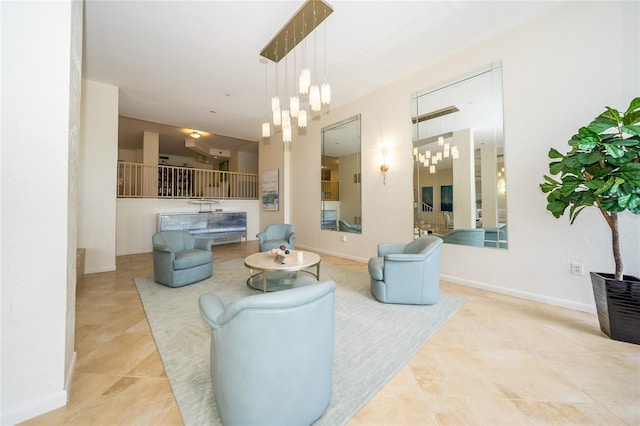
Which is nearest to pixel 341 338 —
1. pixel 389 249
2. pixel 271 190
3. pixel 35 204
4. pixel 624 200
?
pixel 389 249

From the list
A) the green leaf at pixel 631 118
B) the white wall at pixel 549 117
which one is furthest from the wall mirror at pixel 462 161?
the green leaf at pixel 631 118

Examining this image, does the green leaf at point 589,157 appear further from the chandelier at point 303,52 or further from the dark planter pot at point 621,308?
the chandelier at point 303,52

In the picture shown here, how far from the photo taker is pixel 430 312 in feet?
A: 8.53

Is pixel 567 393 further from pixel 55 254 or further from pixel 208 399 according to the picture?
pixel 55 254

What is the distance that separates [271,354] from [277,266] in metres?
1.89

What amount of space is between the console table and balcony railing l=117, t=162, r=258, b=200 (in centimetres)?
69

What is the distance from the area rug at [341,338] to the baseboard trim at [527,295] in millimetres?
567

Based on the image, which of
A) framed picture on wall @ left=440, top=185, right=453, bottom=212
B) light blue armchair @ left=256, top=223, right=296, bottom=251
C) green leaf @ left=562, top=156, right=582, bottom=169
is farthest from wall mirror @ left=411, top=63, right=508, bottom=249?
light blue armchair @ left=256, top=223, right=296, bottom=251

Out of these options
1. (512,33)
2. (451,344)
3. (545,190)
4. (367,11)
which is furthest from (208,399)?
(512,33)

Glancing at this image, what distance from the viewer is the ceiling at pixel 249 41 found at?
2.68 m

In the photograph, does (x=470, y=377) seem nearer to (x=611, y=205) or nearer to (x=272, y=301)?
(x=272, y=301)

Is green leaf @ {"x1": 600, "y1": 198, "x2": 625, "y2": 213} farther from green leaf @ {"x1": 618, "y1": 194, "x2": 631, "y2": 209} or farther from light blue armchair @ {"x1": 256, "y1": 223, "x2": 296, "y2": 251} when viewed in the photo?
light blue armchair @ {"x1": 256, "y1": 223, "x2": 296, "y2": 251}

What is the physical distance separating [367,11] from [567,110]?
2.57 metres

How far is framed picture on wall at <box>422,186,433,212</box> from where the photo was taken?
12.6ft
